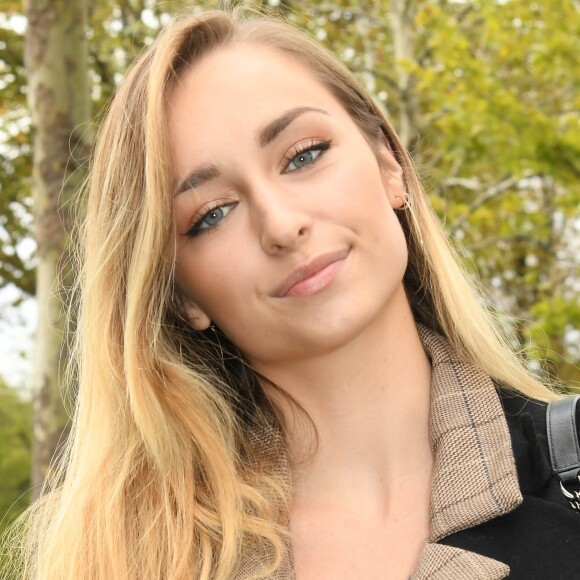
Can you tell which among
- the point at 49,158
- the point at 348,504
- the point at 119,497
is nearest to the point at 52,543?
the point at 119,497

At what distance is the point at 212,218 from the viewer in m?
2.84

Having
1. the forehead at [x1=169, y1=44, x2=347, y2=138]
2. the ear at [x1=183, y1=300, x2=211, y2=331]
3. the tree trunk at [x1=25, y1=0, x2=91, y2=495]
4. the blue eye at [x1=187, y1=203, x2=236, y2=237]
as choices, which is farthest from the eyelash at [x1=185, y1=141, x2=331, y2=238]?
the tree trunk at [x1=25, y1=0, x2=91, y2=495]

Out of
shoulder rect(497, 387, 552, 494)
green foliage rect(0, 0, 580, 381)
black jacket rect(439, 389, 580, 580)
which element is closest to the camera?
black jacket rect(439, 389, 580, 580)

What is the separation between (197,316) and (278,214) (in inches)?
21.1

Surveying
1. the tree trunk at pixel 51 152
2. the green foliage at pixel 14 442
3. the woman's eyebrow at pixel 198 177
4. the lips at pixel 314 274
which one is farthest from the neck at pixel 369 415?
the green foliage at pixel 14 442

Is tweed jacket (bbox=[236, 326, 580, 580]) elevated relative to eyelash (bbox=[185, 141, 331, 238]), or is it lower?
lower

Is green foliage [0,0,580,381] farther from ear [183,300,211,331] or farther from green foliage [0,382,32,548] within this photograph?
green foliage [0,382,32,548]

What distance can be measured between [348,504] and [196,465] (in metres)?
0.48

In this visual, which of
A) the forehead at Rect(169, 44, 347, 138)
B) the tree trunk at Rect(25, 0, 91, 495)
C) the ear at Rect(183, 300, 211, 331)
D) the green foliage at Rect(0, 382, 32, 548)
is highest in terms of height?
the forehead at Rect(169, 44, 347, 138)

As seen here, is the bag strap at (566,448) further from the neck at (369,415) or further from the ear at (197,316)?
the ear at (197,316)

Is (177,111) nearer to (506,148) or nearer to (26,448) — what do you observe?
(506,148)

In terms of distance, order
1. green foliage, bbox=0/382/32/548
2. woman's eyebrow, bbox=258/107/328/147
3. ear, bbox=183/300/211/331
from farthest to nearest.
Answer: green foliage, bbox=0/382/32/548
ear, bbox=183/300/211/331
woman's eyebrow, bbox=258/107/328/147

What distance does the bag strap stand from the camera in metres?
2.41

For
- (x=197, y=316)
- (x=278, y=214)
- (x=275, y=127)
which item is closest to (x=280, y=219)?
(x=278, y=214)
